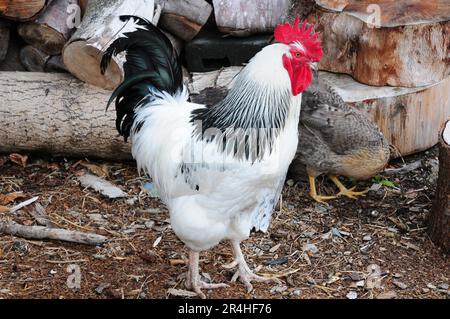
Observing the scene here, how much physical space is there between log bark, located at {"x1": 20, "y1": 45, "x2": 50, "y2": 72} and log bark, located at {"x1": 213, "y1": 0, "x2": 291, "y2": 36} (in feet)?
4.41

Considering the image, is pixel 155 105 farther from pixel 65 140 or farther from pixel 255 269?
pixel 65 140

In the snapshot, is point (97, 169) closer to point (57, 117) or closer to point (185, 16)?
point (57, 117)

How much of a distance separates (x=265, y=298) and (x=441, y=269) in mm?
1066

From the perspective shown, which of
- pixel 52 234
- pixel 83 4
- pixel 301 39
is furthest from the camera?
pixel 83 4

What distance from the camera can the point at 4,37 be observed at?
201 inches

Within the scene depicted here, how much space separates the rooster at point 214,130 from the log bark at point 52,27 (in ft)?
4.08

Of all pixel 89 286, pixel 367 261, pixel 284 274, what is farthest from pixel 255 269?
pixel 89 286

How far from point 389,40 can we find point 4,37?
2.76 metres

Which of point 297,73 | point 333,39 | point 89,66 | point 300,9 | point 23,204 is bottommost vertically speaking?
point 23,204

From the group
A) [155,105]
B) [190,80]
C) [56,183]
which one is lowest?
[56,183]

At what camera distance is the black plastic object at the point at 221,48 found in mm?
5234

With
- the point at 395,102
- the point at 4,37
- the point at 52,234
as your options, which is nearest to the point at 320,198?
the point at 395,102

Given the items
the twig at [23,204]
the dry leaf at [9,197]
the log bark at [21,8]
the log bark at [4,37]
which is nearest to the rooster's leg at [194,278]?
the twig at [23,204]

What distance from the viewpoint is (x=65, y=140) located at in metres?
5.08
